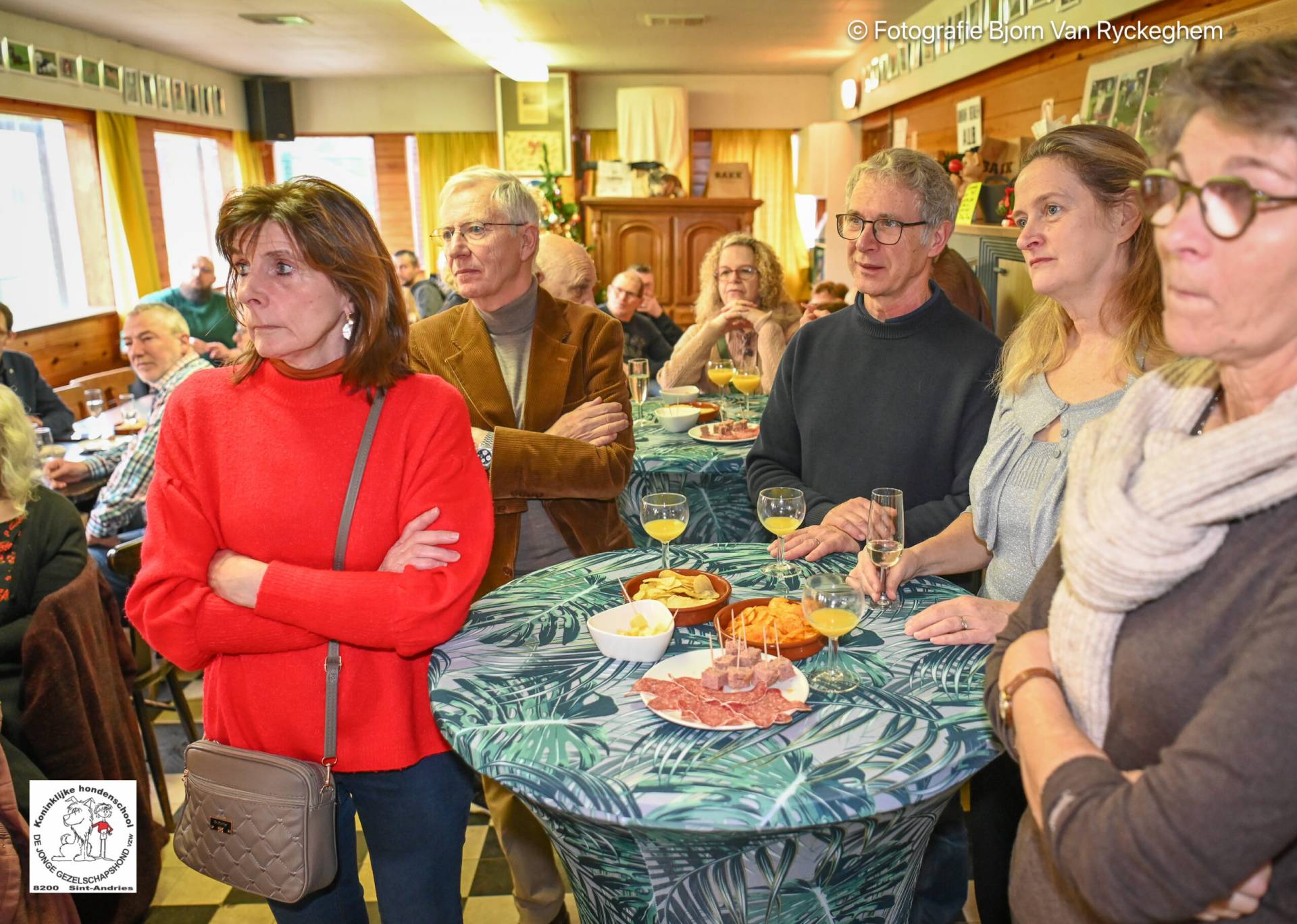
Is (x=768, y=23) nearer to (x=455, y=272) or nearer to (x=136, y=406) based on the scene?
(x=136, y=406)

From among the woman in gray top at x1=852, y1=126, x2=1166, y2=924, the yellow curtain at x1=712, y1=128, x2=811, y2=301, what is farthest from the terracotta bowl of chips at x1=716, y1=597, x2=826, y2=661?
the yellow curtain at x1=712, y1=128, x2=811, y2=301

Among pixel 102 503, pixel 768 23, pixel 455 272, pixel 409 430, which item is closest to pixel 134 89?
pixel 768 23

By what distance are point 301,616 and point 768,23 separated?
791 cm

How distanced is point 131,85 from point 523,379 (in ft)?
27.5

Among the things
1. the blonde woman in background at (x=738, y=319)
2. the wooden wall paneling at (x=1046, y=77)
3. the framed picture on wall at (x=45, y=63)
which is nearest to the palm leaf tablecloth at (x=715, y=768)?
the blonde woman in background at (x=738, y=319)

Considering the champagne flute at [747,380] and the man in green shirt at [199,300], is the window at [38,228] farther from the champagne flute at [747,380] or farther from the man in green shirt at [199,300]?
the champagne flute at [747,380]

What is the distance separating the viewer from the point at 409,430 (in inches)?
65.6

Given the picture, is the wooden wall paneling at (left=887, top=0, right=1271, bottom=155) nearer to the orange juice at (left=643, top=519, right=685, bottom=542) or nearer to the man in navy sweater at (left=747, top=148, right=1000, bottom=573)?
the man in navy sweater at (left=747, top=148, right=1000, bottom=573)

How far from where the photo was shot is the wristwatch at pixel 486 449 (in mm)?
2205

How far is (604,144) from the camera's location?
1212 centimetres

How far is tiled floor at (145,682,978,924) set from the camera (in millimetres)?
2572

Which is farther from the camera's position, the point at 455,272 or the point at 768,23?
the point at 768,23

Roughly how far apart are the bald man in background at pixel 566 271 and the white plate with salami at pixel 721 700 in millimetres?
2849

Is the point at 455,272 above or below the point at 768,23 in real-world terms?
below
